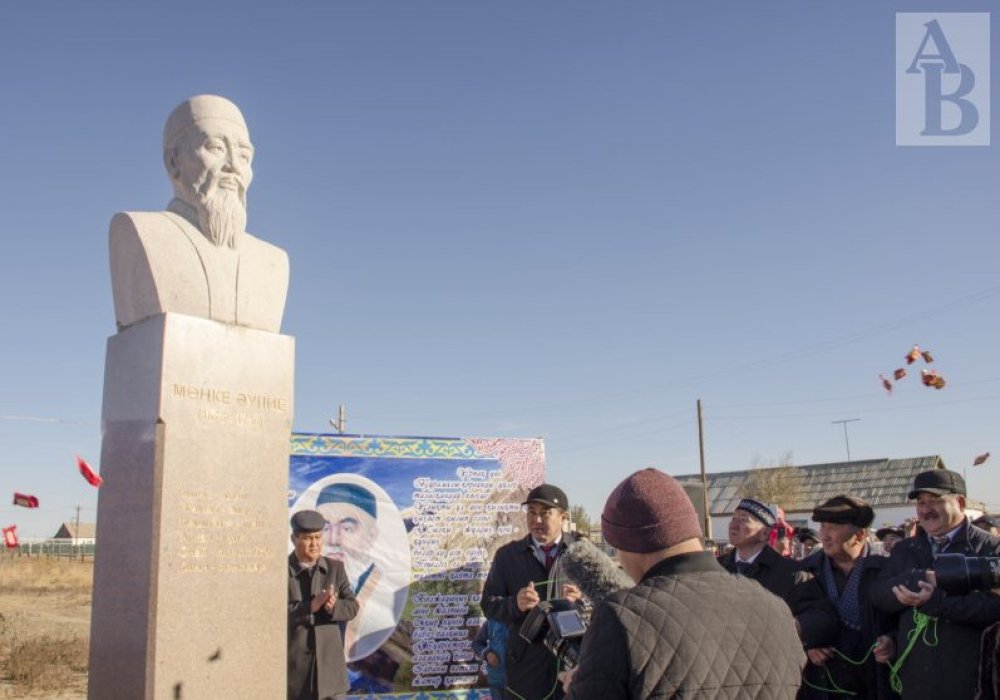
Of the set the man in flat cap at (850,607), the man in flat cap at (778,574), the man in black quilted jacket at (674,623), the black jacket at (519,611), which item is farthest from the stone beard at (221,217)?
the man in flat cap at (850,607)

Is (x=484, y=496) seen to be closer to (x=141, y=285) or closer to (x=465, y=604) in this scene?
(x=465, y=604)

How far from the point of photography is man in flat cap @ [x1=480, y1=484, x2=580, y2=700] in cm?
532

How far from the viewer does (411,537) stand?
28.5ft

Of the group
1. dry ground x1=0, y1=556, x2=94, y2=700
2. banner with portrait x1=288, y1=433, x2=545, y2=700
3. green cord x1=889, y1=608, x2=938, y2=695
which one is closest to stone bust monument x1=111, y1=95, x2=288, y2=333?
banner with portrait x1=288, y1=433, x2=545, y2=700

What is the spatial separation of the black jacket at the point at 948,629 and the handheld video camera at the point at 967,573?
0.51 metres

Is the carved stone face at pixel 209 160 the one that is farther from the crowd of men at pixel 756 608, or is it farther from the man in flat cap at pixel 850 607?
the man in flat cap at pixel 850 607

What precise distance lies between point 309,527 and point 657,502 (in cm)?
399

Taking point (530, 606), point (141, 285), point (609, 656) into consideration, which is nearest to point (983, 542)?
point (530, 606)

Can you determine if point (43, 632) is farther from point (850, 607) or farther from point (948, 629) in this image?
point (948, 629)

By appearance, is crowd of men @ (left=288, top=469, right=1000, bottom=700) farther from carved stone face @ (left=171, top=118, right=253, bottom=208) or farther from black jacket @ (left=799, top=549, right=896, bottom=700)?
carved stone face @ (left=171, top=118, right=253, bottom=208)

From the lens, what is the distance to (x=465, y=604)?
8711 millimetres

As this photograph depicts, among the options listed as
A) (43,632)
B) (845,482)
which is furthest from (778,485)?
(43,632)

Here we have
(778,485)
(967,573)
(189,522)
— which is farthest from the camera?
(778,485)

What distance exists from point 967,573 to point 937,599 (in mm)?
653
